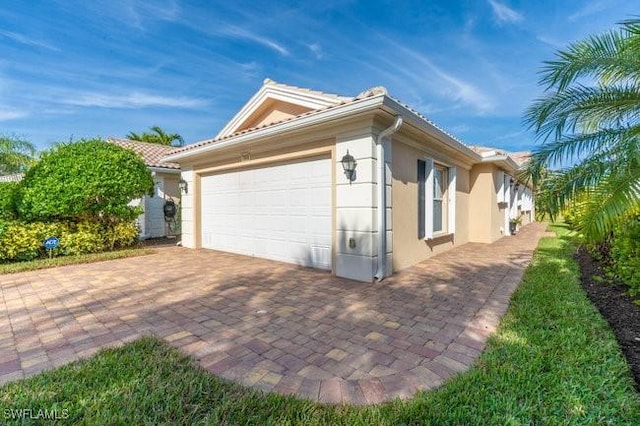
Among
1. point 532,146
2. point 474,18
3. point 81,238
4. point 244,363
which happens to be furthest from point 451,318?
point 81,238

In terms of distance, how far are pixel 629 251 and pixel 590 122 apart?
7.55 feet

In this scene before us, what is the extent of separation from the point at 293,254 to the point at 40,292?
4948 millimetres

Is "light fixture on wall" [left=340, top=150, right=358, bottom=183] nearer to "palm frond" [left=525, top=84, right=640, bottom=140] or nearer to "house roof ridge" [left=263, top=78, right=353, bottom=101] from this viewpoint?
"house roof ridge" [left=263, top=78, right=353, bottom=101]

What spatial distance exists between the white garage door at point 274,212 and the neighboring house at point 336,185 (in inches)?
1.1

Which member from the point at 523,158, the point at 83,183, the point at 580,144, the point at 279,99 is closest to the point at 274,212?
the point at 279,99

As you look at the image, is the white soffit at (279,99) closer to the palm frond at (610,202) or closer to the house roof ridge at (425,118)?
the house roof ridge at (425,118)

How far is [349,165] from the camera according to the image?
5.95 m

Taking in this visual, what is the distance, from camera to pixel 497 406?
2.24 meters

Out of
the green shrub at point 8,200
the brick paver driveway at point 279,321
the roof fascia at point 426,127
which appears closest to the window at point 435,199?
the roof fascia at point 426,127

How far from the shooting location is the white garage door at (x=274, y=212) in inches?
277

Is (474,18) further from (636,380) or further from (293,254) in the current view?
(636,380)

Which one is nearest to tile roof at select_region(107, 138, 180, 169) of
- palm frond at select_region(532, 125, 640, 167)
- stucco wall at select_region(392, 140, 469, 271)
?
stucco wall at select_region(392, 140, 469, 271)

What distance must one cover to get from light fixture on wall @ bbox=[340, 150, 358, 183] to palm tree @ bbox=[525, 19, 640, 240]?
315 centimetres

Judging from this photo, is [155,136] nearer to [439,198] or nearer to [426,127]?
[439,198]
